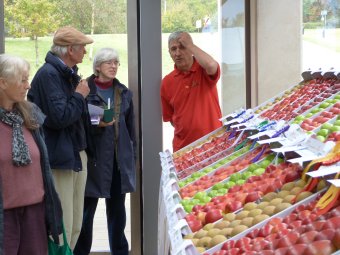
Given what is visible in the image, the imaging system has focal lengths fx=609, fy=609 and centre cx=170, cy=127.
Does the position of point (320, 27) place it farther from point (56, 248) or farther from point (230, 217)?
point (230, 217)

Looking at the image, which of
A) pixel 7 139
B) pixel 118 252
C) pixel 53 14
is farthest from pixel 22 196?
pixel 53 14

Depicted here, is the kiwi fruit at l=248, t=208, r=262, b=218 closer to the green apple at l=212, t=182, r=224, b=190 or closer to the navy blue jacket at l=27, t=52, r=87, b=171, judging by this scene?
the green apple at l=212, t=182, r=224, b=190

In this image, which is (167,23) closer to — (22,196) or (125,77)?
(125,77)

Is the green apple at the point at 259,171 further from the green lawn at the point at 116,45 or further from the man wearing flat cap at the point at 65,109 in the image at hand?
the green lawn at the point at 116,45

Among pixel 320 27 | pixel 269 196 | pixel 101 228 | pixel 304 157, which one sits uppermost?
pixel 320 27

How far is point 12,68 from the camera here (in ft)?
11.0

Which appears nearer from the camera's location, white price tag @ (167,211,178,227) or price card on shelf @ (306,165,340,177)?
price card on shelf @ (306,165,340,177)

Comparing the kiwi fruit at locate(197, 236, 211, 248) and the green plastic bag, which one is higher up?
the kiwi fruit at locate(197, 236, 211, 248)

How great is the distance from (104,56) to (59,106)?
0.97 meters

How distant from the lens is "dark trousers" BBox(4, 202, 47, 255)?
321 cm

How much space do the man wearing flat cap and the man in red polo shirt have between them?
31.7 inches

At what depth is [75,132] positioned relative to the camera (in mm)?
4145

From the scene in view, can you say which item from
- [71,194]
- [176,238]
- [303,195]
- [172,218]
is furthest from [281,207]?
[71,194]

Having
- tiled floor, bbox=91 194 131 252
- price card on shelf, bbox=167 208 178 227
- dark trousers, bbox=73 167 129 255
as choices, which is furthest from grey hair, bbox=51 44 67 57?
price card on shelf, bbox=167 208 178 227
